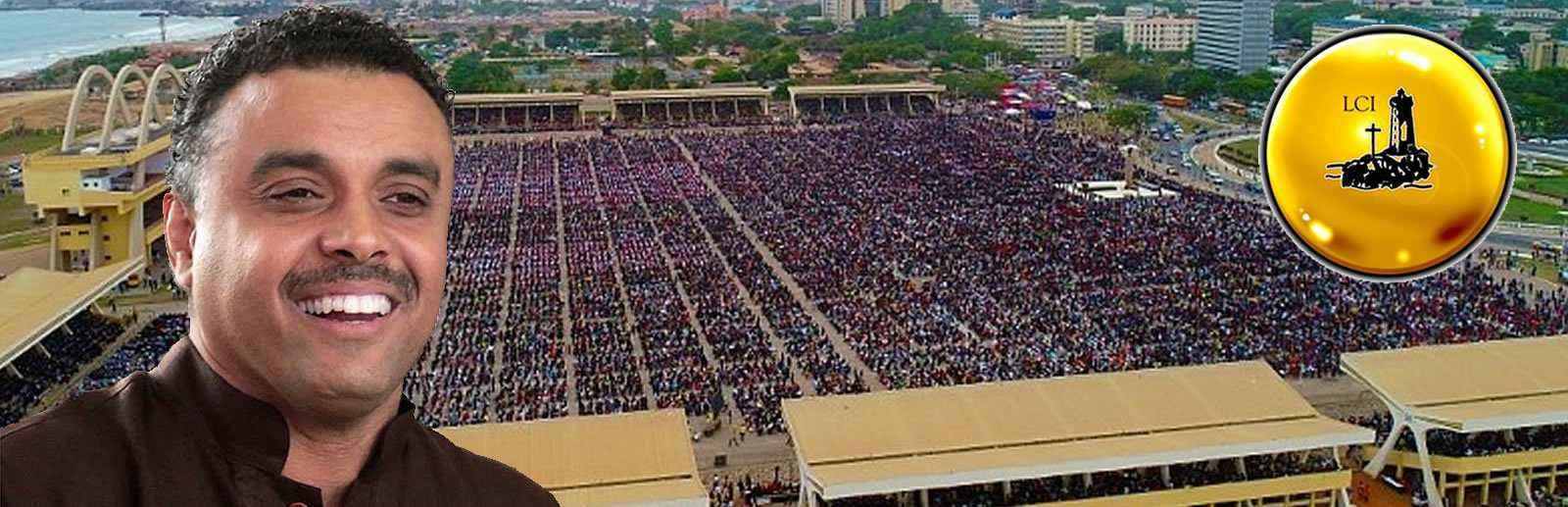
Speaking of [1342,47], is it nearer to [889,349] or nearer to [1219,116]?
[889,349]

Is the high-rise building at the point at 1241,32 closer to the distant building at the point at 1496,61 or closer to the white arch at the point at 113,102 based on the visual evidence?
the distant building at the point at 1496,61

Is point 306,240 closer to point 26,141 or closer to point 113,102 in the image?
point 113,102

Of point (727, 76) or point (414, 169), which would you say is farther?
point (727, 76)

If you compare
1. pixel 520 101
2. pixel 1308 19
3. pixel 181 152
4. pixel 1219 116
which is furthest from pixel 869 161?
pixel 1308 19

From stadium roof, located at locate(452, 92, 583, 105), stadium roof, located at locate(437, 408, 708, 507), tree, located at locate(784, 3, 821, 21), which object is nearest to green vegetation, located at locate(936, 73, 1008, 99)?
stadium roof, located at locate(452, 92, 583, 105)

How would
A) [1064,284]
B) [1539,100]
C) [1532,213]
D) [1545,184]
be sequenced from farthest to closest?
[1539,100]
[1545,184]
[1532,213]
[1064,284]

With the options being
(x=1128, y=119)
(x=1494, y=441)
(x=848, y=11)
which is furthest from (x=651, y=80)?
(x=848, y=11)

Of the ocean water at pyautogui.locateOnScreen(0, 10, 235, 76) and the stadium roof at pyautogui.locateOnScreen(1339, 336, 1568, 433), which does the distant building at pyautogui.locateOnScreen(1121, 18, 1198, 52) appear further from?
the ocean water at pyautogui.locateOnScreen(0, 10, 235, 76)
